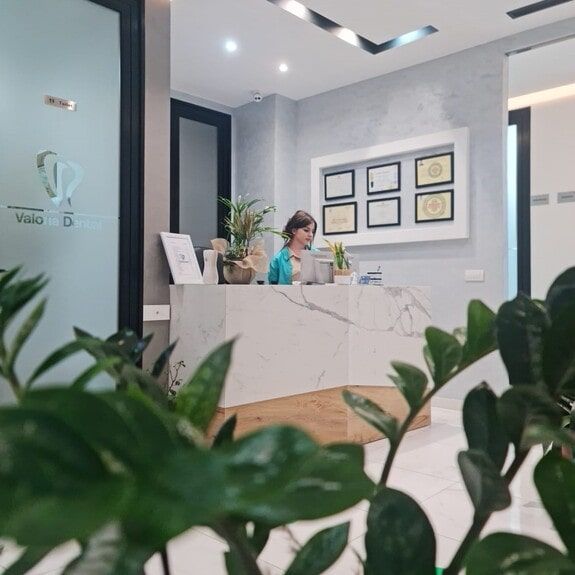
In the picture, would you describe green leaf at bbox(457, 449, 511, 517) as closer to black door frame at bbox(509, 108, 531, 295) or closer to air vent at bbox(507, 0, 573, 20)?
air vent at bbox(507, 0, 573, 20)

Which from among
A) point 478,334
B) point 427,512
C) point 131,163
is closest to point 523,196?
point 131,163

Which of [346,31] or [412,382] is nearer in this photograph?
[412,382]

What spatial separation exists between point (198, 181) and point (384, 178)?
217 cm

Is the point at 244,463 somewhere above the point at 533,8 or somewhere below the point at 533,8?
below

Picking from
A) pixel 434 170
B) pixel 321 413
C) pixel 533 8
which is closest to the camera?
pixel 321 413

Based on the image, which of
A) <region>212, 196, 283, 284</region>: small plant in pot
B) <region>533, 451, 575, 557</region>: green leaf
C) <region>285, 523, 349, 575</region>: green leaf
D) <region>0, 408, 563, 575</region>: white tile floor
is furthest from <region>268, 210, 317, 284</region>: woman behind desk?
<region>533, 451, 575, 557</region>: green leaf

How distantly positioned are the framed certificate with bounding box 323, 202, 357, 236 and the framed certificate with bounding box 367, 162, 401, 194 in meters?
0.29

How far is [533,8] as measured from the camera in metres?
4.25

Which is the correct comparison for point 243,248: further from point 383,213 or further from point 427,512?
point 383,213

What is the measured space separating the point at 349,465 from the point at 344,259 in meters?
3.79

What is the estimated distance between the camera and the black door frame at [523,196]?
19.6 ft

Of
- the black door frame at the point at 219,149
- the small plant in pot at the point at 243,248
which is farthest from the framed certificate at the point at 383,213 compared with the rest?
the small plant in pot at the point at 243,248

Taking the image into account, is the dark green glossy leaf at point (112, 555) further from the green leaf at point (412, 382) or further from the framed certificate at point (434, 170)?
the framed certificate at point (434, 170)

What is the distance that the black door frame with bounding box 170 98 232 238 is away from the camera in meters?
6.07
